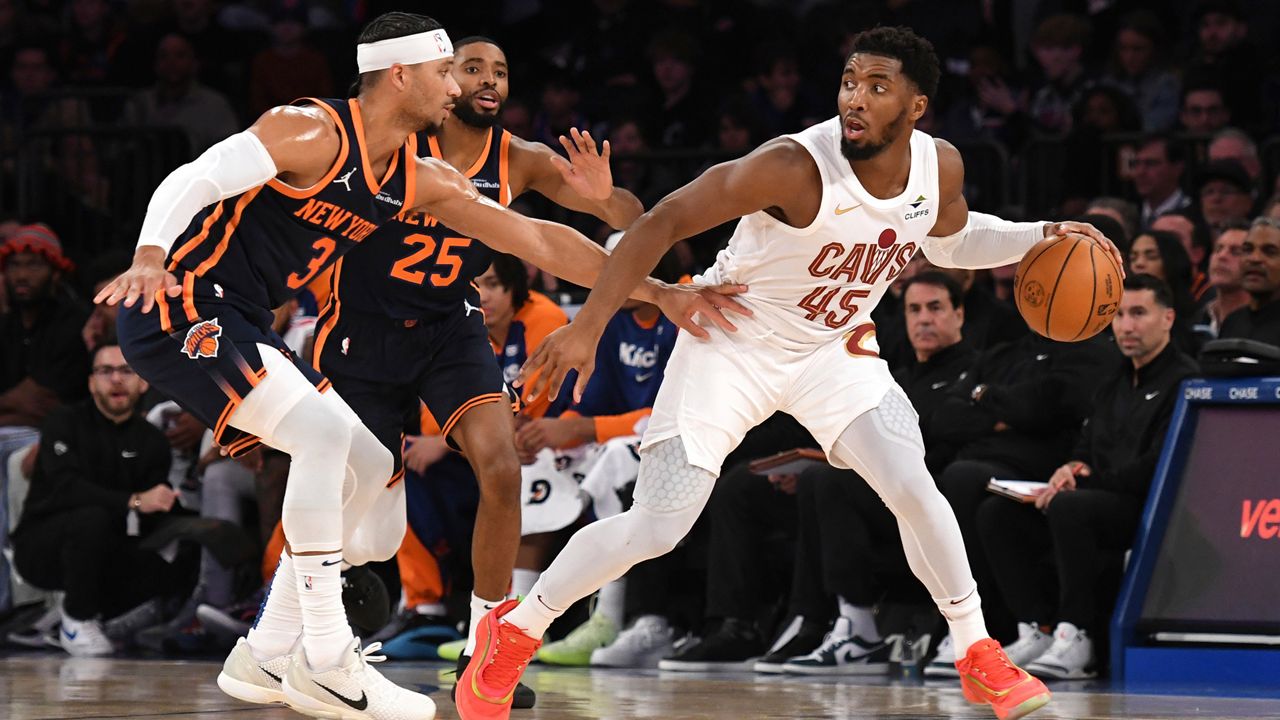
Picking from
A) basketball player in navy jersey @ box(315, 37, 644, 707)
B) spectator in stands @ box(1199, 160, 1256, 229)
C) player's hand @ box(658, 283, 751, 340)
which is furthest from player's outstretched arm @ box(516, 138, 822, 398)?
spectator in stands @ box(1199, 160, 1256, 229)

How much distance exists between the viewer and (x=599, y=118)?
38.0ft

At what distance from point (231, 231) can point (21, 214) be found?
6.99 metres

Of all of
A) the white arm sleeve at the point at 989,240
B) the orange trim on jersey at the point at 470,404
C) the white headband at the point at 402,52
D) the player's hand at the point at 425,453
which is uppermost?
the white headband at the point at 402,52

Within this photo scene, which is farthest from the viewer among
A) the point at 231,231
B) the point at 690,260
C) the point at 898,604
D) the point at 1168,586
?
the point at 690,260

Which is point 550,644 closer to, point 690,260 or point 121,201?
point 690,260

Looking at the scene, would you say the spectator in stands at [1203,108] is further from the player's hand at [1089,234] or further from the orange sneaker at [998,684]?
the orange sneaker at [998,684]

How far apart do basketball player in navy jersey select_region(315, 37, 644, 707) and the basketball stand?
1.37 meters

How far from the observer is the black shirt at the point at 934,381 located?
7.55 meters

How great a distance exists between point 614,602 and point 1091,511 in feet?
7.36

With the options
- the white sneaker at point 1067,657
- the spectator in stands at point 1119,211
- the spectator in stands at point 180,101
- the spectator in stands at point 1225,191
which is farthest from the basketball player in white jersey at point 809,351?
the spectator in stands at point 180,101

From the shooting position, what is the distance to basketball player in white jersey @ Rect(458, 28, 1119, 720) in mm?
4930

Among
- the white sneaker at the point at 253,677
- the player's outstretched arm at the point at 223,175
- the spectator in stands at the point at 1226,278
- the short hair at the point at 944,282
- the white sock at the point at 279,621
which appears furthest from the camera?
the short hair at the point at 944,282

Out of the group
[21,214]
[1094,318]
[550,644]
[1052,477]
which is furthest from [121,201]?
[1094,318]

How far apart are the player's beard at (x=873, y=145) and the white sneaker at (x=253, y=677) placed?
223 cm
